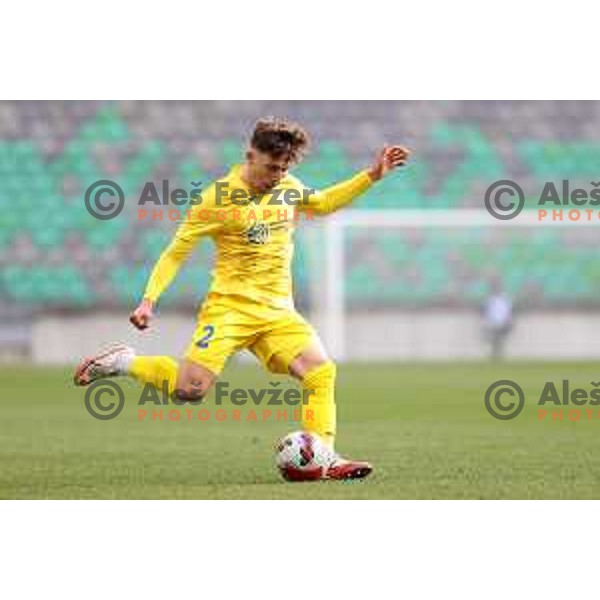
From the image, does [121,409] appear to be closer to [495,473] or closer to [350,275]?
[495,473]

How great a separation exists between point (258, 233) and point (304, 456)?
1003mm

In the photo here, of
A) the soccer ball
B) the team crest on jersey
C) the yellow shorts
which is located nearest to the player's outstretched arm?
the team crest on jersey

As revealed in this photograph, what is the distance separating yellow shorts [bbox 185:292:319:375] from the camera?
7414 millimetres

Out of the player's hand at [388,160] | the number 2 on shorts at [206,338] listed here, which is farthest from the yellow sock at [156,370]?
the player's hand at [388,160]

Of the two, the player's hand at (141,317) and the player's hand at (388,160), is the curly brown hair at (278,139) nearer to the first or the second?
the player's hand at (388,160)

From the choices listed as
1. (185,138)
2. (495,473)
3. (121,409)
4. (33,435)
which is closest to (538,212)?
(185,138)

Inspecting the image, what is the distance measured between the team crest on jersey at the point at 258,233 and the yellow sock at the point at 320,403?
2.02 feet

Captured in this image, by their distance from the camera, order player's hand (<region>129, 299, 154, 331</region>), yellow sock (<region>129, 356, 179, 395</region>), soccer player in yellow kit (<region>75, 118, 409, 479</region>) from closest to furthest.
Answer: player's hand (<region>129, 299, 154, 331</region>), soccer player in yellow kit (<region>75, 118, 409, 479</region>), yellow sock (<region>129, 356, 179, 395</region>)

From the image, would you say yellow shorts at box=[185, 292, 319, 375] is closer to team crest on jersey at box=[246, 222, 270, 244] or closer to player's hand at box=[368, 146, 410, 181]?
team crest on jersey at box=[246, 222, 270, 244]

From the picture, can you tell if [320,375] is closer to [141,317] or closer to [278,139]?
[141,317]

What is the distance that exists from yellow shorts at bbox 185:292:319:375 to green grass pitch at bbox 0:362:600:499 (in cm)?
55

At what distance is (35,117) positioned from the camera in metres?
22.5

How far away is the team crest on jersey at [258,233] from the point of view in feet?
24.3

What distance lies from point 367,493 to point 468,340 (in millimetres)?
14579
